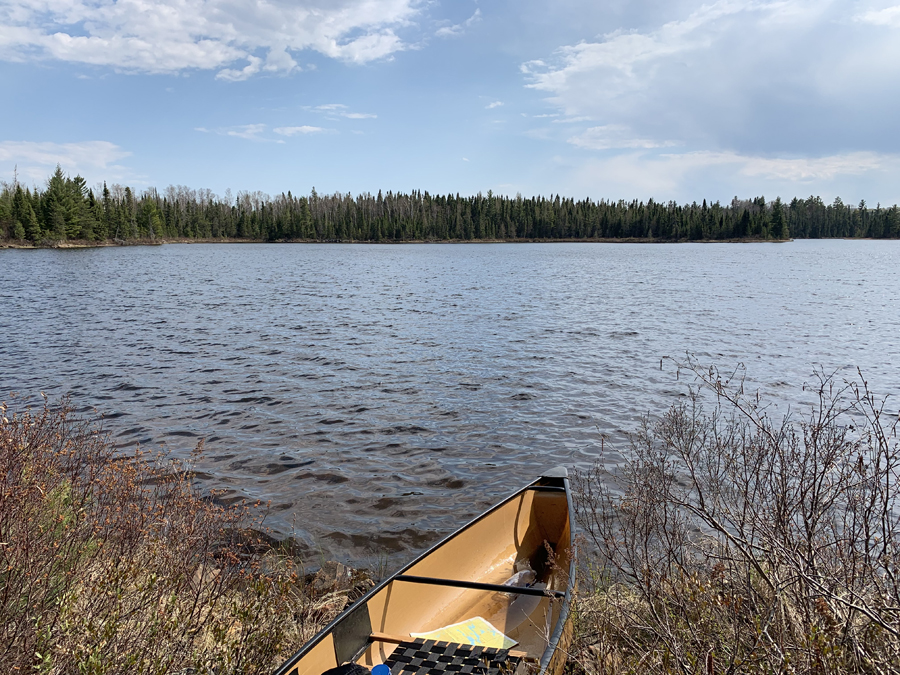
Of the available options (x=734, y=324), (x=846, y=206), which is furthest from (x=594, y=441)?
(x=846, y=206)

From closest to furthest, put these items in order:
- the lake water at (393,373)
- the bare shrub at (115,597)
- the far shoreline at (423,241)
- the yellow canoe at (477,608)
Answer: the bare shrub at (115,597)
the yellow canoe at (477,608)
the lake water at (393,373)
the far shoreline at (423,241)

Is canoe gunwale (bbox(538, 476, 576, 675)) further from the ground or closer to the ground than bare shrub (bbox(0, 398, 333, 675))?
closer to the ground

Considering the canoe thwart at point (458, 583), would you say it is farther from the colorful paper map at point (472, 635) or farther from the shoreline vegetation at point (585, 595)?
the shoreline vegetation at point (585, 595)

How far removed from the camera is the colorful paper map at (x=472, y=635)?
4766 mm

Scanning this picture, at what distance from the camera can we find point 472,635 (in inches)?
→ 191

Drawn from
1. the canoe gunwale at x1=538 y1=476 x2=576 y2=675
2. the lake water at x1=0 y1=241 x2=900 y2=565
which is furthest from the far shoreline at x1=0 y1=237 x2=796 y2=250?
the canoe gunwale at x1=538 y1=476 x2=576 y2=675

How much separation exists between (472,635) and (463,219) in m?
154

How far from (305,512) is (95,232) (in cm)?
10780

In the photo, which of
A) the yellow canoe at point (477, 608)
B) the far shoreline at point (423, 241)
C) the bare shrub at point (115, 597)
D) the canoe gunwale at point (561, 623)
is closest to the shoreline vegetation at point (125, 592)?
the bare shrub at point (115, 597)

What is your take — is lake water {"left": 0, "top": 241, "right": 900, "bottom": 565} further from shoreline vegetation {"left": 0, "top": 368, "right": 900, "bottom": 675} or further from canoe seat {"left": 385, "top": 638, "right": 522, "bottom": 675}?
canoe seat {"left": 385, "top": 638, "right": 522, "bottom": 675}

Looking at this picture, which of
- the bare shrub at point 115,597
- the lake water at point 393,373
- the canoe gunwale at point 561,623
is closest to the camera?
the bare shrub at point 115,597

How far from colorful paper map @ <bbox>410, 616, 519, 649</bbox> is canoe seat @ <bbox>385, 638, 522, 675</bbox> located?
0.38m

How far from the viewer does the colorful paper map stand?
188 inches

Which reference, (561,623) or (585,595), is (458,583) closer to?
(561,623)
